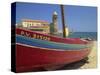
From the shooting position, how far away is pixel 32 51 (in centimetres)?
212

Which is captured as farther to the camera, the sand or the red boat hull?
the sand

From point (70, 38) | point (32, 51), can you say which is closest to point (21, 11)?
point (32, 51)

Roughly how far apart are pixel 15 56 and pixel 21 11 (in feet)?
1.33

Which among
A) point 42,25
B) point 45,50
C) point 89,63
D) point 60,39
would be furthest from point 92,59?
point 42,25

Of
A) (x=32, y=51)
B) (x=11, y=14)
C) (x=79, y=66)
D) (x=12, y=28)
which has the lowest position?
(x=79, y=66)

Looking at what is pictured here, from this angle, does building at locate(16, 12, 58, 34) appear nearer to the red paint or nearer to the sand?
the red paint

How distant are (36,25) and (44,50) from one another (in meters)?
0.25

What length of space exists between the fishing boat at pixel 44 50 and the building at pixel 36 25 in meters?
0.04

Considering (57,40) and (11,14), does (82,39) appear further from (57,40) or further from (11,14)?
(11,14)

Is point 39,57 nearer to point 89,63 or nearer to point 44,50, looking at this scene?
point 44,50

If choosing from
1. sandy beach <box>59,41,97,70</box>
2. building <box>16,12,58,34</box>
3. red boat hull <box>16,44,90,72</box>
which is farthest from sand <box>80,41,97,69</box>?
building <box>16,12,58,34</box>

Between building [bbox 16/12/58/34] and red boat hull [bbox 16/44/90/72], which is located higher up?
building [bbox 16/12/58/34]

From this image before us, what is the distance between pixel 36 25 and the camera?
2.13 meters

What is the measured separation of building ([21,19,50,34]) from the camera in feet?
6.86
